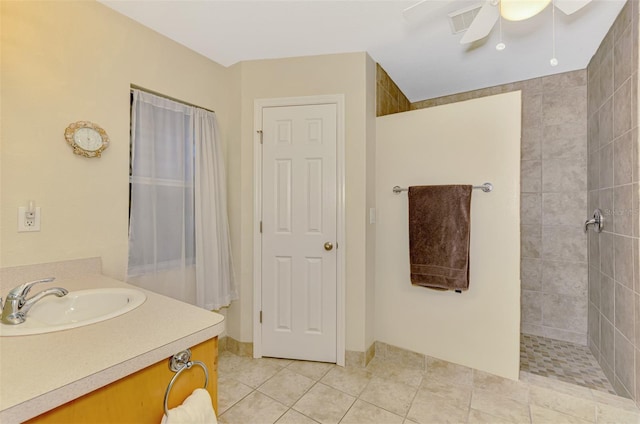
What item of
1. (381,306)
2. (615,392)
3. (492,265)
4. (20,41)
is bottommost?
(615,392)

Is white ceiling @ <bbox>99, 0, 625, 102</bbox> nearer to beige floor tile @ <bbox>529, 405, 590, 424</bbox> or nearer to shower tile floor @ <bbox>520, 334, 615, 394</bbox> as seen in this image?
beige floor tile @ <bbox>529, 405, 590, 424</bbox>

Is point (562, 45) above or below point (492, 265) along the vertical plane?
above

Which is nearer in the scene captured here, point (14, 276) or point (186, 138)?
point (14, 276)

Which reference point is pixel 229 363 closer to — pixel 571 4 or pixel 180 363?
pixel 180 363

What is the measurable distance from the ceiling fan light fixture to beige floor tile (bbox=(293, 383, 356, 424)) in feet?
7.20

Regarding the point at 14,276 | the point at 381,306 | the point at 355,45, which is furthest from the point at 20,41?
the point at 381,306

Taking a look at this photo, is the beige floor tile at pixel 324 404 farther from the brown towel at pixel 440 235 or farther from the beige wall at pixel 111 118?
the brown towel at pixel 440 235

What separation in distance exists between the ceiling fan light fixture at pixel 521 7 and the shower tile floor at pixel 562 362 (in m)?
2.31

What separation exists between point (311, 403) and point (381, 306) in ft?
2.91

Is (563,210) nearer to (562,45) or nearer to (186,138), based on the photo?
(562,45)

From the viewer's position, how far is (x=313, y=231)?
2316 millimetres

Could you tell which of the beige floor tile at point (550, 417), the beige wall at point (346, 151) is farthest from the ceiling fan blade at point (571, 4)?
the beige floor tile at point (550, 417)

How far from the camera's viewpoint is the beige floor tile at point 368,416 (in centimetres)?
Answer: 168

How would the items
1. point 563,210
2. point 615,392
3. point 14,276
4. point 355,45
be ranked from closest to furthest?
point 14,276 → point 615,392 → point 355,45 → point 563,210
